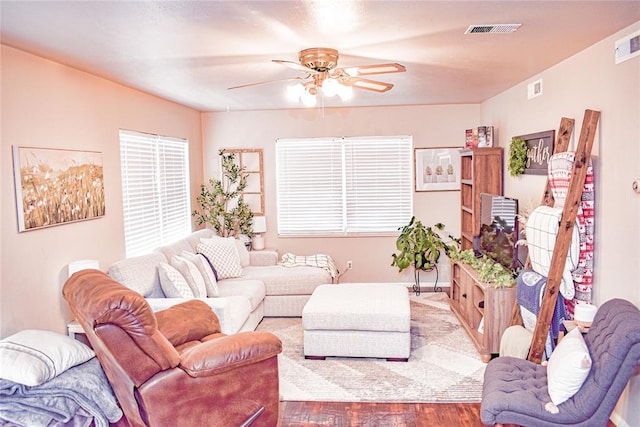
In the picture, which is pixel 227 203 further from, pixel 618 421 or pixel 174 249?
pixel 618 421

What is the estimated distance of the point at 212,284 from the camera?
4.76 m

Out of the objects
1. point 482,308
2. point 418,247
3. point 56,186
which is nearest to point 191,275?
point 56,186

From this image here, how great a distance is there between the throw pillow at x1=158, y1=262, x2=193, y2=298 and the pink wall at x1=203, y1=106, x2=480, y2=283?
8.78ft

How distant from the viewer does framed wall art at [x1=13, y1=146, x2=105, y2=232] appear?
3.15 metres

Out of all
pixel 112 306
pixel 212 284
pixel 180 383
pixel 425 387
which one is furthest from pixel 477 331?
pixel 112 306

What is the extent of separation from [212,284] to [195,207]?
2037 mm

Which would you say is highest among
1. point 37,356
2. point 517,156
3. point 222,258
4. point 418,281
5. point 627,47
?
point 627,47

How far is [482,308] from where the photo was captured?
4.49m

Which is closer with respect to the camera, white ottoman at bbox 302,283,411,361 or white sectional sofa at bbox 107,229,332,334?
white sectional sofa at bbox 107,229,332,334

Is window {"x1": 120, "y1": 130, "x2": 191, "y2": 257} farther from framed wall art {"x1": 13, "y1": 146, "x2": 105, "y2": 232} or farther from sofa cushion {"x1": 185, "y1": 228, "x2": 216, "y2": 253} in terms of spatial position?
framed wall art {"x1": 13, "y1": 146, "x2": 105, "y2": 232}

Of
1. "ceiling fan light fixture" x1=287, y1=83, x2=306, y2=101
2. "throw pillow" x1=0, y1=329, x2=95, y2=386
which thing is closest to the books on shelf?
"ceiling fan light fixture" x1=287, y1=83, x2=306, y2=101

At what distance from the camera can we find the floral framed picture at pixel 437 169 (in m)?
6.57

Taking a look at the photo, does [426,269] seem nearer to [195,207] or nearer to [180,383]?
[195,207]

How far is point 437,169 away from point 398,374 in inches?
133
